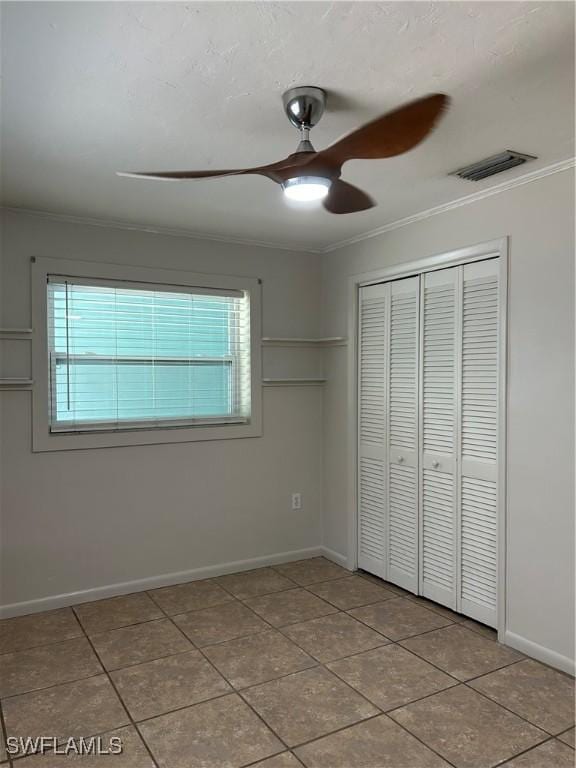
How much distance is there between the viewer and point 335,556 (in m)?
4.35

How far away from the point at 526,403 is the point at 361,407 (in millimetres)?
1400

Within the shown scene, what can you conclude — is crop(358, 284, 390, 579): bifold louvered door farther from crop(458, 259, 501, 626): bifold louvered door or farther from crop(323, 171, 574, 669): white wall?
crop(323, 171, 574, 669): white wall

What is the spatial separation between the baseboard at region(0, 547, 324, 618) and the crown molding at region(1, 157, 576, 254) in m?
2.25

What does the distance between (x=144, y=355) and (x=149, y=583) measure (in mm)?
1482

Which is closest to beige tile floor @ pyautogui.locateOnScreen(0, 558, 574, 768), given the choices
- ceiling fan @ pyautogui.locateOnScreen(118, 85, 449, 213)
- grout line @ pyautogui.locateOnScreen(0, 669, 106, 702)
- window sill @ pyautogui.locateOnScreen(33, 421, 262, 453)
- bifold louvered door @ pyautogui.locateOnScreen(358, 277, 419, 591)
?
grout line @ pyautogui.locateOnScreen(0, 669, 106, 702)

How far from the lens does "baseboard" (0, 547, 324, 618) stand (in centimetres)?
346

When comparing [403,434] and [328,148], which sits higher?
[328,148]

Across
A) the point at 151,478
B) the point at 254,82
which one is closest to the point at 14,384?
the point at 151,478

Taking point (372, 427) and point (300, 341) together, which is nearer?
point (372, 427)

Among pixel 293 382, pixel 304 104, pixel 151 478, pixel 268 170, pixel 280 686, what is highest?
pixel 304 104

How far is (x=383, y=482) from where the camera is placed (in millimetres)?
3918

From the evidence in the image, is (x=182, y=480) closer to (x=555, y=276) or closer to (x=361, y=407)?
(x=361, y=407)

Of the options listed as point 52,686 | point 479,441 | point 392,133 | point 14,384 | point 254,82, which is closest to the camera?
point 392,133

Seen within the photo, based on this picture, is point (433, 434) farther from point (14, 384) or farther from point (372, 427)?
point (14, 384)
